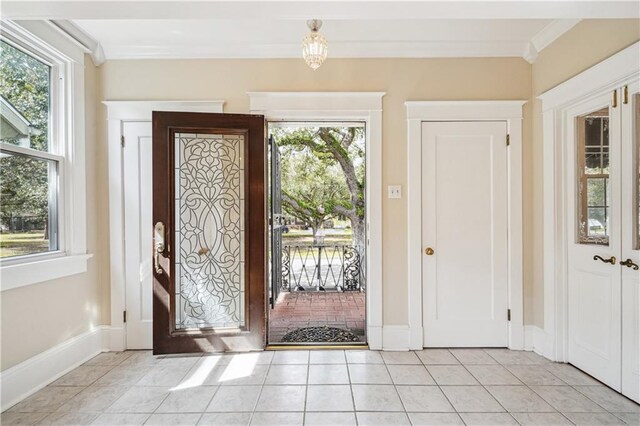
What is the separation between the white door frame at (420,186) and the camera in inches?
121

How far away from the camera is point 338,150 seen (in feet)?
20.2

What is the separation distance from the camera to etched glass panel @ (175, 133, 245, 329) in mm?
3025

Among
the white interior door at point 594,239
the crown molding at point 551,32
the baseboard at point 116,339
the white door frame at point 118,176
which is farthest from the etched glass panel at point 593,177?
the baseboard at point 116,339

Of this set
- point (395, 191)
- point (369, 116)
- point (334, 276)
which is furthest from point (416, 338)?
point (334, 276)

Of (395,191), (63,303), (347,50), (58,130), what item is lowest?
(63,303)

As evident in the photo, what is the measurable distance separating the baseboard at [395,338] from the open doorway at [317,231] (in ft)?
0.98

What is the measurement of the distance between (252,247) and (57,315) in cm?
160

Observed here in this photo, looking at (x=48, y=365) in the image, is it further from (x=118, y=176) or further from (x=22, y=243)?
(x=118, y=176)

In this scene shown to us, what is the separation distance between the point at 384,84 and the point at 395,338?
235 cm

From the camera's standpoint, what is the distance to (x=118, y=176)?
3.09 meters

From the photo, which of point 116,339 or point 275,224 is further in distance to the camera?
point 275,224


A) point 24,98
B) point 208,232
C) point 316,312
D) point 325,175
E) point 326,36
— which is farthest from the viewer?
point 325,175

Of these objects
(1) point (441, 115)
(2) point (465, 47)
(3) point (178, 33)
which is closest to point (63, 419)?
(3) point (178, 33)

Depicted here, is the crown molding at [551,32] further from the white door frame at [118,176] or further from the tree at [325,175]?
the tree at [325,175]
